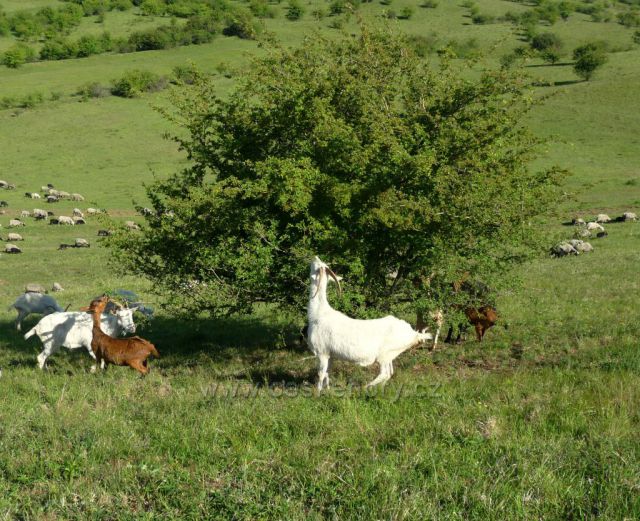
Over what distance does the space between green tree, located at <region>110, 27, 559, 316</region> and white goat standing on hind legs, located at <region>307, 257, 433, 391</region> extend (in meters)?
1.41

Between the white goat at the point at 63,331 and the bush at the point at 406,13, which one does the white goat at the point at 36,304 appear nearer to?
the white goat at the point at 63,331

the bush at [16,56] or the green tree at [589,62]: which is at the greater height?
the green tree at [589,62]

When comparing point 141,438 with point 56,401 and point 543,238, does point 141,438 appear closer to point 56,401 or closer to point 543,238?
point 56,401

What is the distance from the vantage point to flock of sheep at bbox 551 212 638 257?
1171 inches

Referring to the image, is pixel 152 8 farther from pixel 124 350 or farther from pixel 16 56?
pixel 124 350

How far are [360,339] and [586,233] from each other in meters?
26.3

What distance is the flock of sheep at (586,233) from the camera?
1171 inches

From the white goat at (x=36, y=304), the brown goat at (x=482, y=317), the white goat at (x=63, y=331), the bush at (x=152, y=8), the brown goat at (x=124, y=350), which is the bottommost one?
the bush at (x=152, y=8)

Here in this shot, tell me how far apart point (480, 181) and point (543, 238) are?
264 centimetres

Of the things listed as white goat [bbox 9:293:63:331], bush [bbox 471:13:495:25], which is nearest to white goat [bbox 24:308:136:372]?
white goat [bbox 9:293:63:331]

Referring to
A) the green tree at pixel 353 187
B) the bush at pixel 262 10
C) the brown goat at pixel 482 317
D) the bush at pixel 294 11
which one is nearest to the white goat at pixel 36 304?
the green tree at pixel 353 187

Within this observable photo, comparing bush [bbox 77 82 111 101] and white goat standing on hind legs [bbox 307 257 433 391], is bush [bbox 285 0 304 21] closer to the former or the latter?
bush [bbox 77 82 111 101]

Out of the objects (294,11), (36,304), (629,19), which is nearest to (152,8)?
(294,11)

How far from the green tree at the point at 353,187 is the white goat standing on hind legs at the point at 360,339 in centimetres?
141
